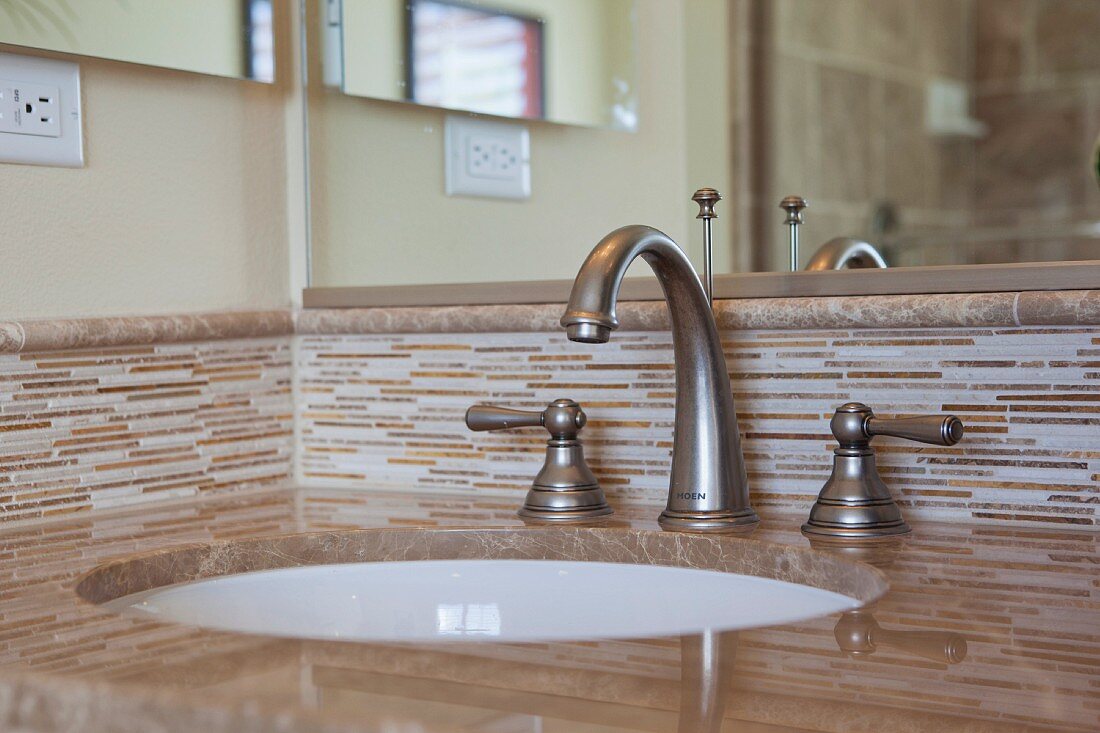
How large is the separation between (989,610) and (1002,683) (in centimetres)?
13

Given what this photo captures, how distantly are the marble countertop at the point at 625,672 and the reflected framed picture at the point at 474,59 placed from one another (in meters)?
0.62

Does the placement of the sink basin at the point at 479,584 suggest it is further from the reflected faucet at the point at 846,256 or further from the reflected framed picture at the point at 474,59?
the reflected framed picture at the point at 474,59

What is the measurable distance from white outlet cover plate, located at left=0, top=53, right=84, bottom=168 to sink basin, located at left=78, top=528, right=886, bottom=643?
377 mm

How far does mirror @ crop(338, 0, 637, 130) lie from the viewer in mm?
1170

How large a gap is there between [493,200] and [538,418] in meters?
0.29

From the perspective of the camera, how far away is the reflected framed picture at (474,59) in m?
1.20

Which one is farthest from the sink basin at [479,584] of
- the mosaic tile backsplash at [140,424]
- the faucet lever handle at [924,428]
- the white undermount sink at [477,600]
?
the mosaic tile backsplash at [140,424]

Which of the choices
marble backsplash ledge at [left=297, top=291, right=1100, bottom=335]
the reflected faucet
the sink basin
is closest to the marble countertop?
the sink basin

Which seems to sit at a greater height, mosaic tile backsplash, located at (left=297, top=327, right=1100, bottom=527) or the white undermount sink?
mosaic tile backsplash, located at (left=297, top=327, right=1100, bottom=527)

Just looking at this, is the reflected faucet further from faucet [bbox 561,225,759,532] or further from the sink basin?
the sink basin

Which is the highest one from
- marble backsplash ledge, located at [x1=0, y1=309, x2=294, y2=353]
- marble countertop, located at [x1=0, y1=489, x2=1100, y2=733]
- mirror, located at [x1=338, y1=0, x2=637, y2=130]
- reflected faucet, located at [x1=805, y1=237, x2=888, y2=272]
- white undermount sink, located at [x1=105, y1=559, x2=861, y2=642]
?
mirror, located at [x1=338, y1=0, x2=637, y2=130]

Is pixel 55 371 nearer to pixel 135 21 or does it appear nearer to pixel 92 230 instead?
pixel 92 230

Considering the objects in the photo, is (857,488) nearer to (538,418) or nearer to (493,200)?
(538,418)

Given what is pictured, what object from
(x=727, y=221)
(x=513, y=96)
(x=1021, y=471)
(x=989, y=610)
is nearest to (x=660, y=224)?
(x=727, y=221)
